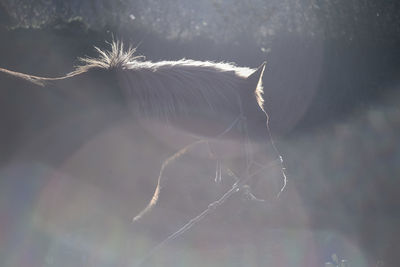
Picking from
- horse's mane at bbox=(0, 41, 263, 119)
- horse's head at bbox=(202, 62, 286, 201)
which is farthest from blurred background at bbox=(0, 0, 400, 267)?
horse's mane at bbox=(0, 41, 263, 119)

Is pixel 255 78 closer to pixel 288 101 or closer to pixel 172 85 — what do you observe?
pixel 172 85

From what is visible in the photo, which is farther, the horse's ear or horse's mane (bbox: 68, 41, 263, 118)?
the horse's ear

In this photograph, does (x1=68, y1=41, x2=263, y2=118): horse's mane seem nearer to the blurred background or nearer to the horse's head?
the horse's head

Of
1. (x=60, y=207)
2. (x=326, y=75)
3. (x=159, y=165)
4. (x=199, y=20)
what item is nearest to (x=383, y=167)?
(x=326, y=75)

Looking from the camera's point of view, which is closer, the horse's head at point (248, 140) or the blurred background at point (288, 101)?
the horse's head at point (248, 140)

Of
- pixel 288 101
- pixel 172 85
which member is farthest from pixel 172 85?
pixel 288 101

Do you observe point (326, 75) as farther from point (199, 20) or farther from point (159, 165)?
point (159, 165)

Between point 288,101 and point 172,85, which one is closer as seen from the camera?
point 172,85

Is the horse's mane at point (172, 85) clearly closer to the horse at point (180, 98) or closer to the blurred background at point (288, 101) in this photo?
the horse at point (180, 98)

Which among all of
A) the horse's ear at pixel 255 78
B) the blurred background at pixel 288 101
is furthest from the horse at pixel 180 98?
the blurred background at pixel 288 101
